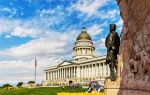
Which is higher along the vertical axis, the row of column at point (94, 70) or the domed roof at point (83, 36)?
the domed roof at point (83, 36)

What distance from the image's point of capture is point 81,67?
12800 cm

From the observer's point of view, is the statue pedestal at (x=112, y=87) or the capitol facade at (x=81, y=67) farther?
the capitol facade at (x=81, y=67)

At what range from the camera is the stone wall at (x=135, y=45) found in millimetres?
10902

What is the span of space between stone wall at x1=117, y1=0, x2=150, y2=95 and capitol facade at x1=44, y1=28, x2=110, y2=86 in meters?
98.3

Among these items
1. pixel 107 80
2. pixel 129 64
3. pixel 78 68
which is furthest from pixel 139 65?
pixel 78 68

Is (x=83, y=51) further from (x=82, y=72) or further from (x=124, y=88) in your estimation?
(x=124, y=88)

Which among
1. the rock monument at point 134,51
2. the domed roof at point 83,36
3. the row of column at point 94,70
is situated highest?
the domed roof at point 83,36

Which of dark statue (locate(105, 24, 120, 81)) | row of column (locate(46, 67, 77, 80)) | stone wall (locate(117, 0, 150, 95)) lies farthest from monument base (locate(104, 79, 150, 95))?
row of column (locate(46, 67, 77, 80))

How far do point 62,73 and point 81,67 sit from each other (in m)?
15.4

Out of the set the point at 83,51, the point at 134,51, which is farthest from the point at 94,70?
the point at 134,51

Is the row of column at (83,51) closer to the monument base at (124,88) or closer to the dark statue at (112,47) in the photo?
the dark statue at (112,47)

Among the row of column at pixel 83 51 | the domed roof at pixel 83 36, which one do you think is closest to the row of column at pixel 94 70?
the row of column at pixel 83 51

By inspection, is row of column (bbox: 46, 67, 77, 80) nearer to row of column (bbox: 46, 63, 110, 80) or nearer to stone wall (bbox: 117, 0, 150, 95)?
row of column (bbox: 46, 63, 110, 80)

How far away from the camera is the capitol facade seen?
117188 mm
